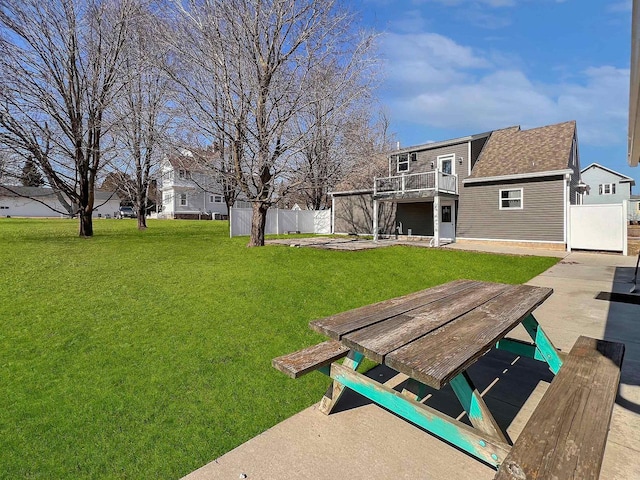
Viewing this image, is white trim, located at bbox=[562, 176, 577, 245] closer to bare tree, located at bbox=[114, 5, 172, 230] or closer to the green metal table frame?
the green metal table frame

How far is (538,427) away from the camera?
1.44 metres

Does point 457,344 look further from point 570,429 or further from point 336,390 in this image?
point 336,390

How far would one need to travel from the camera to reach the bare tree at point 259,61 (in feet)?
31.5

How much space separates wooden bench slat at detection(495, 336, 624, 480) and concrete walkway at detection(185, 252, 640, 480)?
48cm

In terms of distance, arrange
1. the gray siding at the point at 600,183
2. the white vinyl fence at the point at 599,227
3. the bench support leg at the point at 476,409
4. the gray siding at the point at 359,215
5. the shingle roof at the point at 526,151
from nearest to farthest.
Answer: the bench support leg at the point at 476,409
the white vinyl fence at the point at 599,227
the shingle roof at the point at 526,151
the gray siding at the point at 359,215
the gray siding at the point at 600,183

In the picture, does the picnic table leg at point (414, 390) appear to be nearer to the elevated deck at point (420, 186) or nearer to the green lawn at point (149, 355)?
the green lawn at point (149, 355)

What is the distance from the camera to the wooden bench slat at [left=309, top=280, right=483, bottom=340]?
1.96 m

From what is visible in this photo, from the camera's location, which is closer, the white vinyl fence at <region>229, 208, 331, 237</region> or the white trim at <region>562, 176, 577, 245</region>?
the white trim at <region>562, 176, 577, 245</region>

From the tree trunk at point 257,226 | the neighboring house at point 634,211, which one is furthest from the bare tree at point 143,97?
the neighboring house at point 634,211

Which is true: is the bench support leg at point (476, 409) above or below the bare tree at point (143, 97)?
below

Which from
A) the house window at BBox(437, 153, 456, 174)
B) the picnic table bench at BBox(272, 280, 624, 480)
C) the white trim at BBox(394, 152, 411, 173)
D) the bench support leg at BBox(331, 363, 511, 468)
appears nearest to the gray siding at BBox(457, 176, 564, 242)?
the house window at BBox(437, 153, 456, 174)

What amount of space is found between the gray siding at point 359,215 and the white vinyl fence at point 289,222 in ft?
3.71

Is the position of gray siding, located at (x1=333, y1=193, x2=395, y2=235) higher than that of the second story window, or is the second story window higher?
the second story window

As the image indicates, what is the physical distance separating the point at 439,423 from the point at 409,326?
0.54 m
